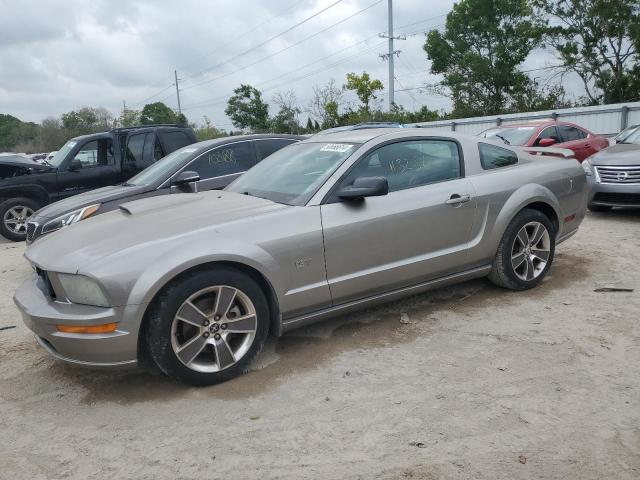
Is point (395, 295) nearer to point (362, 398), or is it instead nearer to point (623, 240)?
point (362, 398)

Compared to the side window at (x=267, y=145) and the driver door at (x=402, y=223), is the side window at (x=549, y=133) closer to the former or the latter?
the side window at (x=267, y=145)

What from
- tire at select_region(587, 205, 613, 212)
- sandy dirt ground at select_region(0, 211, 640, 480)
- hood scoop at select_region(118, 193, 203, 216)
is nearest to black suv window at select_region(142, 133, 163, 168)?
hood scoop at select_region(118, 193, 203, 216)

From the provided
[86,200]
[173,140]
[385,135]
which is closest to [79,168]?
[173,140]

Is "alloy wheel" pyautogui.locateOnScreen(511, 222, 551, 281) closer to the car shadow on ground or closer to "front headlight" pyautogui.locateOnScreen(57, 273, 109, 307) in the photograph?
the car shadow on ground

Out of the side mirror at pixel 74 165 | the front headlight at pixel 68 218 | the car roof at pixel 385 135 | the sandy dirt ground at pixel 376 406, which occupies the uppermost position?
the side mirror at pixel 74 165

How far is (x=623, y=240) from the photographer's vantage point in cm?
654

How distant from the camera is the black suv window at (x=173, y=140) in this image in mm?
9336

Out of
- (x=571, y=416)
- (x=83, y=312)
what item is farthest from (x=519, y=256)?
(x=83, y=312)

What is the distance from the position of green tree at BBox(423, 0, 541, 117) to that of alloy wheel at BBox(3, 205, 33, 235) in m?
32.7

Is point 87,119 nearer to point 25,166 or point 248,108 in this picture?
point 248,108

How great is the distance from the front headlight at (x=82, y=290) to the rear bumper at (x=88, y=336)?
1.4 inches

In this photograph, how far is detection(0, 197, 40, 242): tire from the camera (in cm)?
902

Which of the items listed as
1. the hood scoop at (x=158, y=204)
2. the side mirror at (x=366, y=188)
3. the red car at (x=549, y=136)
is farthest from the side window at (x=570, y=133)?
the hood scoop at (x=158, y=204)

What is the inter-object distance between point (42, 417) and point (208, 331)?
106 cm
